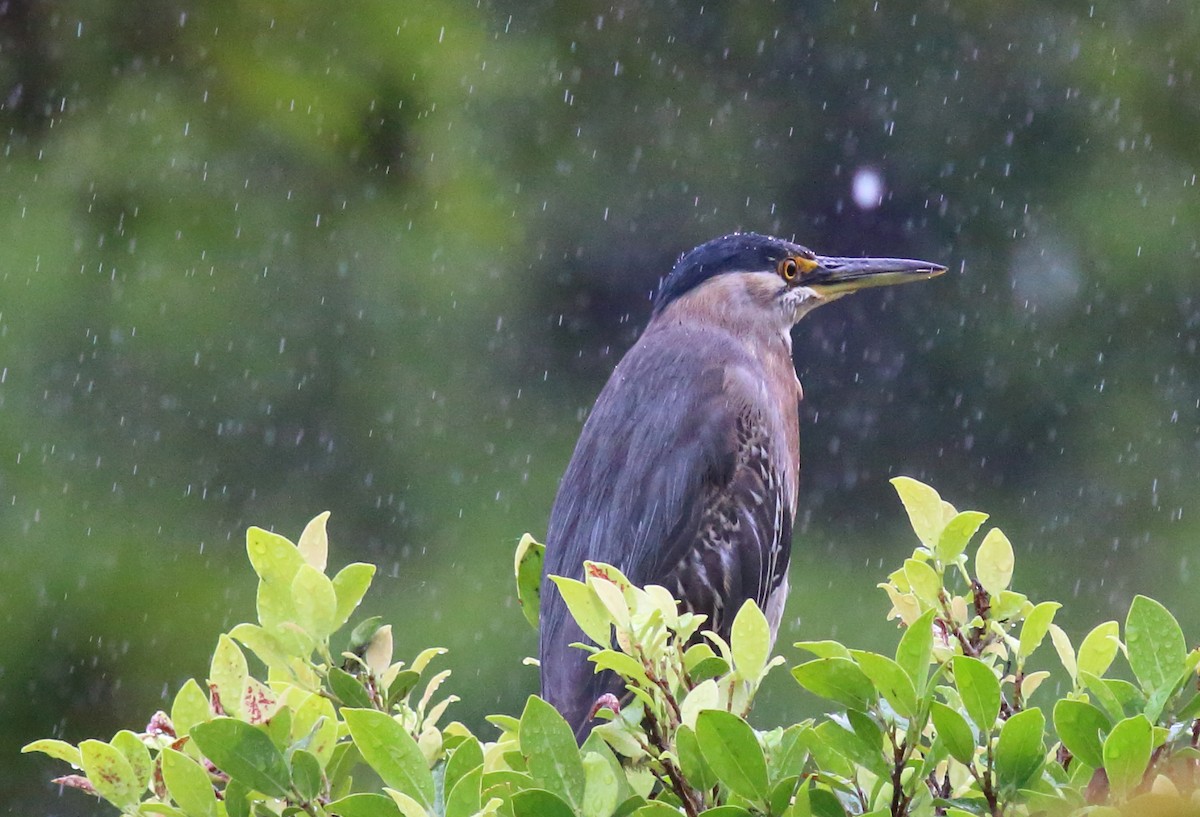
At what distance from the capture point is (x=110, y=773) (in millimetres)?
954

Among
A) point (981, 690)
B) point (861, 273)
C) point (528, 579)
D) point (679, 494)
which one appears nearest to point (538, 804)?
point (981, 690)

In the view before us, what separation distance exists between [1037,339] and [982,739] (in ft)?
13.2

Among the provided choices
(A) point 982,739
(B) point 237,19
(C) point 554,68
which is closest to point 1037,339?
(C) point 554,68

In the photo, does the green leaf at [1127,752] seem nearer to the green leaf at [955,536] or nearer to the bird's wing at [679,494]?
the green leaf at [955,536]

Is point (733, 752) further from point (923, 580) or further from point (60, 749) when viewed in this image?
point (60, 749)

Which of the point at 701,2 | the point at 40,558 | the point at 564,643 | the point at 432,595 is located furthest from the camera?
the point at 701,2

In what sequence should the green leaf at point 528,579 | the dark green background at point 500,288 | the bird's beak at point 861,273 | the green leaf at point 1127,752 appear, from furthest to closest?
the dark green background at point 500,288 < the bird's beak at point 861,273 < the green leaf at point 528,579 < the green leaf at point 1127,752

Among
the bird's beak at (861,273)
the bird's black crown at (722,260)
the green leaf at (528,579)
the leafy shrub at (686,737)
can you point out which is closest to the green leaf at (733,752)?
the leafy shrub at (686,737)

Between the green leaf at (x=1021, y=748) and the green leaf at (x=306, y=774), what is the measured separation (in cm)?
41

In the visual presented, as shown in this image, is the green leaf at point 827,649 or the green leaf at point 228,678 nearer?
the green leaf at point 827,649

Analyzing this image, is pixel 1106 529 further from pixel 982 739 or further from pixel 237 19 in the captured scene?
pixel 982 739

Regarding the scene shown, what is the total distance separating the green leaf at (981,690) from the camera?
859mm

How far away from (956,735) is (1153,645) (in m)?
0.15

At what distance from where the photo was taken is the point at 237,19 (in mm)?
3857
